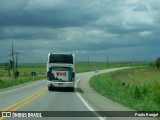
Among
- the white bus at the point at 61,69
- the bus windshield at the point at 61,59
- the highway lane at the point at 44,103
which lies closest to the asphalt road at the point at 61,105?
the highway lane at the point at 44,103

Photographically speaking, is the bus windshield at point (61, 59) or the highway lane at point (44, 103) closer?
the highway lane at point (44, 103)

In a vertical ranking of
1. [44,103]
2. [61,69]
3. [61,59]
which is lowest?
[44,103]

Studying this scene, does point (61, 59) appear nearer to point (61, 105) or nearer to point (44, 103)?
point (44, 103)

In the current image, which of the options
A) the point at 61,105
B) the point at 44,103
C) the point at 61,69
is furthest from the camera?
the point at 61,69

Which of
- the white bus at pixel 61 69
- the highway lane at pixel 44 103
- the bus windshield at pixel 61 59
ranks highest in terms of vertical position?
the bus windshield at pixel 61 59

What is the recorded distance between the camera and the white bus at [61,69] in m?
35.6

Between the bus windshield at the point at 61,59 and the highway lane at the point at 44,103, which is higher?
the bus windshield at the point at 61,59

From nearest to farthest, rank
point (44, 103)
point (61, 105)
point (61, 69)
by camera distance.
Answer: point (61, 105), point (44, 103), point (61, 69)

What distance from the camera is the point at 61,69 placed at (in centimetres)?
3562

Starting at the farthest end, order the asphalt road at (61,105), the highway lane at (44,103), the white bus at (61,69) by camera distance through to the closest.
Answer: the white bus at (61,69) → the highway lane at (44,103) → the asphalt road at (61,105)

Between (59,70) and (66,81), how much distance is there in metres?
1.09

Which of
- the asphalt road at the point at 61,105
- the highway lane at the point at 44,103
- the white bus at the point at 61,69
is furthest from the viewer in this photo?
the white bus at the point at 61,69

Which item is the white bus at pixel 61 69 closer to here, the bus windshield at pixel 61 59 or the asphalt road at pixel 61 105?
the bus windshield at pixel 61 59

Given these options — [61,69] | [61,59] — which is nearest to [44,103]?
[61,69]
